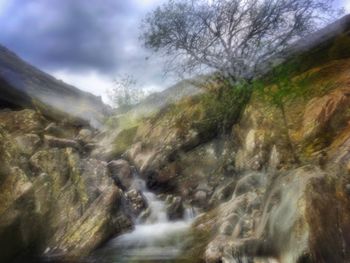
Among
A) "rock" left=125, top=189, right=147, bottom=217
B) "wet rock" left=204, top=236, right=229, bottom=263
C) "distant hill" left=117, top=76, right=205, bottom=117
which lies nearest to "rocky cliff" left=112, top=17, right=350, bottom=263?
"wet rock" left=204, top=236, right=229, bottom=263

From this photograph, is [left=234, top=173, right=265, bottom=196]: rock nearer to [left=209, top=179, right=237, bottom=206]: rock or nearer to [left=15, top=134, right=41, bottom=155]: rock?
[left=209, top=179, right=237, bottom=206]: rock

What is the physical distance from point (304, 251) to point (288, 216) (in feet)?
3.78

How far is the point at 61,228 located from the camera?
15.9 meters

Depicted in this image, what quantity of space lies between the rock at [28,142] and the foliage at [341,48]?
638 inches

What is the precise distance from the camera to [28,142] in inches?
826

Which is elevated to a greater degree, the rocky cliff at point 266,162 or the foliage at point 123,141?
the foliage at point 123,141

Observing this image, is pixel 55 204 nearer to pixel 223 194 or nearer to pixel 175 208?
pixel 175 208

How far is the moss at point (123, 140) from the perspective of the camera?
25.8 metres

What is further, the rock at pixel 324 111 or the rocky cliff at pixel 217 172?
the rock at pixel 324 111

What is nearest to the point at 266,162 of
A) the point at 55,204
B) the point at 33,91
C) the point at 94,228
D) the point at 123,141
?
the point at 94,228

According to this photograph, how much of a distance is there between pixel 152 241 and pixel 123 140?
13123mm

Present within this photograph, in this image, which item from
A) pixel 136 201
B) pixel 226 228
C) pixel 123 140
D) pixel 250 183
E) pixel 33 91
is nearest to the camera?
pixel 226 228

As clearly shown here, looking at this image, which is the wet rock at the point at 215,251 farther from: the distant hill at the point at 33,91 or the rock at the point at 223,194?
the distant hill at the point at 33,91

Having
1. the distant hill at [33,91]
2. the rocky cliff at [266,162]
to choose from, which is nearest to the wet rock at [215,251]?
the rocky cliff at [266,162]
